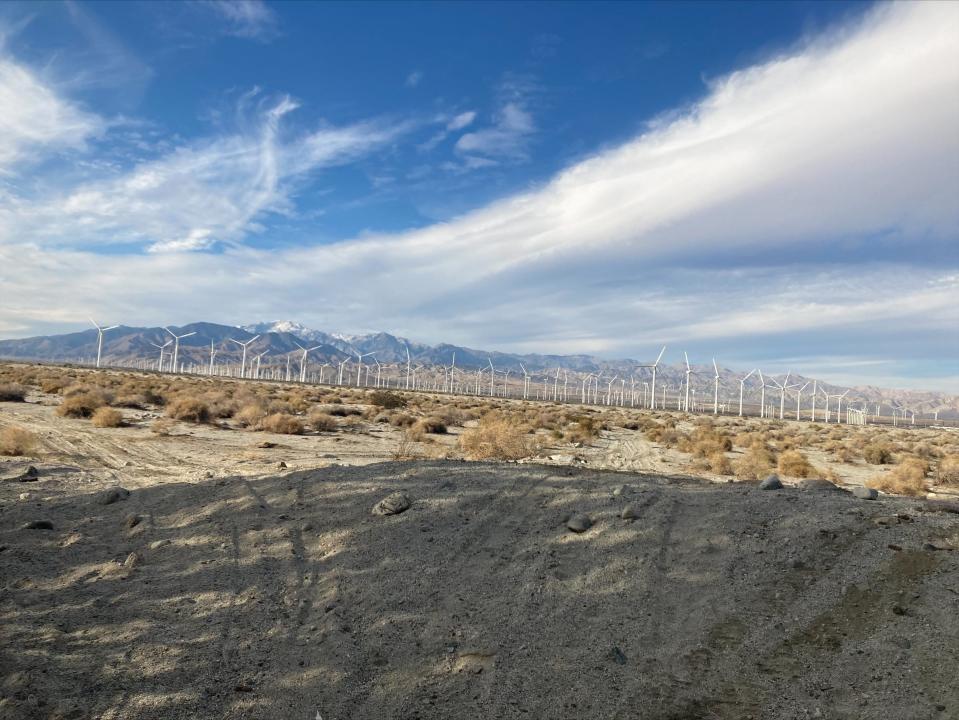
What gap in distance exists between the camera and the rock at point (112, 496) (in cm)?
1079

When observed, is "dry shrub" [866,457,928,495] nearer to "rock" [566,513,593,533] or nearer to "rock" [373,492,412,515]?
"rock" [566,513,593,533]

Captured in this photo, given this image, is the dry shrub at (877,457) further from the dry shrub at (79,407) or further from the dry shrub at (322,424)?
the dry shrub at (79,407)

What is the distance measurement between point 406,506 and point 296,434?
16.5 meters

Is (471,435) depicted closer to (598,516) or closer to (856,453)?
(598,516)

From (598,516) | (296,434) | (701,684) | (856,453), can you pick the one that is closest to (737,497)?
(598,516)

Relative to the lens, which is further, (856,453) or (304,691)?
(856,453)

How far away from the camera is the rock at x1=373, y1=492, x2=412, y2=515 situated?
30.1 ft

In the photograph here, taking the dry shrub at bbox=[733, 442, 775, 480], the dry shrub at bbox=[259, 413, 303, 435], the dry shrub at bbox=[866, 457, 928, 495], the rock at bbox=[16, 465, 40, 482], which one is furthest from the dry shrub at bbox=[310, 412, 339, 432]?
the dry shrub at bbox=[866, 457, 928, 495]

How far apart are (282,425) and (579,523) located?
62.8 feet

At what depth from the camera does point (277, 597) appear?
7340 millimetres

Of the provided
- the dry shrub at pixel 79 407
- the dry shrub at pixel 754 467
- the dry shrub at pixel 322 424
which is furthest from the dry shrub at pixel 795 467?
the dry shrub at pixel 79 407

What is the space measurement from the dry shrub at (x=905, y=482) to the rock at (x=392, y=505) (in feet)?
47.3

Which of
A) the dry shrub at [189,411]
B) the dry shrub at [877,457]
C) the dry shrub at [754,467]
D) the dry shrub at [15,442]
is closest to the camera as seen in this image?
the dry shrub at [15,442]

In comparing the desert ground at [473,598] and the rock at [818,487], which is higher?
the rock at [818,487]
